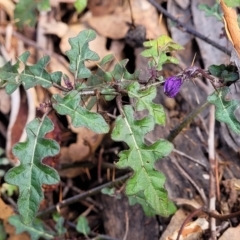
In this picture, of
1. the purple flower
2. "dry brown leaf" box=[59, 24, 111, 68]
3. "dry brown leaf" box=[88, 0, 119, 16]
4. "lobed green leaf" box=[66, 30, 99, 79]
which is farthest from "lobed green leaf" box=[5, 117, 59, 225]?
"dry brown leaf" box=[88, 0, 119, 16]

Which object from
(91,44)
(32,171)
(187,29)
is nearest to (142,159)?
(32,171)

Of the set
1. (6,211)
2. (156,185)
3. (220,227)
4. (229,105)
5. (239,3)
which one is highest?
(239,3)

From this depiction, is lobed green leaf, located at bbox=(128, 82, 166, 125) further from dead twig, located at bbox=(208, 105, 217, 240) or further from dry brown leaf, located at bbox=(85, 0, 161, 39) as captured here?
dry brown leaf, located at bbox=(85, 0, 161, 39)

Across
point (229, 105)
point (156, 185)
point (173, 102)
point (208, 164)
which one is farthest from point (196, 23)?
point (156, 185)

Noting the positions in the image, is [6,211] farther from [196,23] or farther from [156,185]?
[196,23]

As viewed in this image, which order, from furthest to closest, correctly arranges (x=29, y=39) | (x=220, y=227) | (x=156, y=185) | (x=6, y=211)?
(x=29, y=39)
(x=6, y=211)
(x=220, y=227)
(x=156, y=185)

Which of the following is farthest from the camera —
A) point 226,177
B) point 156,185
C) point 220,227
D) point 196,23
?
point 196,23

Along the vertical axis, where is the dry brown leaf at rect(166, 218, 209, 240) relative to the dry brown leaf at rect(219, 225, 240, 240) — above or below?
below

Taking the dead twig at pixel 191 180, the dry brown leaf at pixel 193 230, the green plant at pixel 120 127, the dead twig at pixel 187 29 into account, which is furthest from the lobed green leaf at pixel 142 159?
the dead twig at pixel 187 29

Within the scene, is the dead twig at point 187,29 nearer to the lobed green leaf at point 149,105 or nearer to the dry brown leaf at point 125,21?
the dry brown leaf at point 125,21
